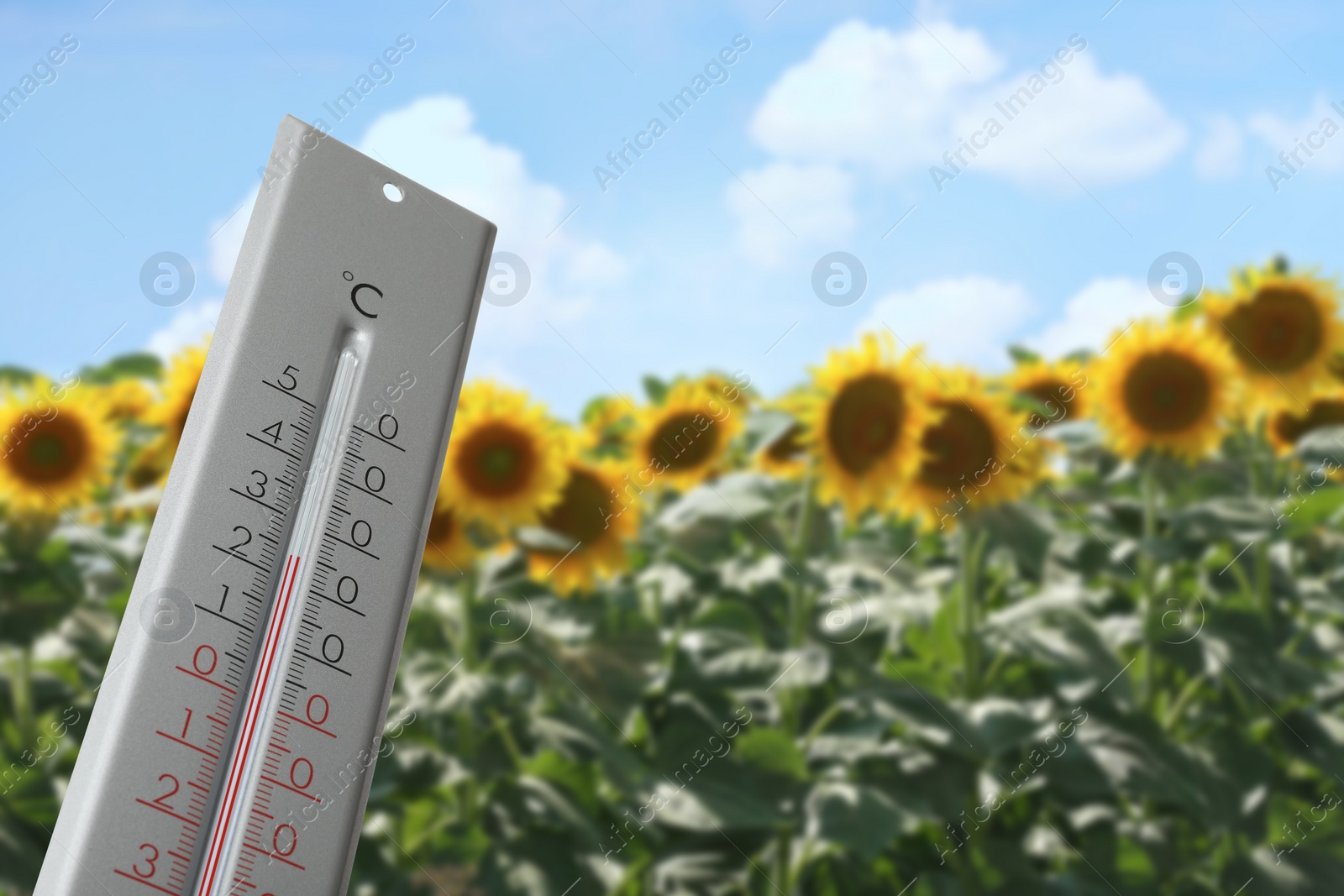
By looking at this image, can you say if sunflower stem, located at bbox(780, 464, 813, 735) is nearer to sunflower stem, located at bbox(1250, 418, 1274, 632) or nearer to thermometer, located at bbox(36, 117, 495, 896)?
sunflower stem, located at bbox(1250, 418, 1274, 632)

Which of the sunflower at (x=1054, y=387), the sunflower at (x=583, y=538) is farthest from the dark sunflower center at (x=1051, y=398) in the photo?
the sunflower at (x=583, y=538)

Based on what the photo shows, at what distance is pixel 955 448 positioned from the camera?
4.58 feet

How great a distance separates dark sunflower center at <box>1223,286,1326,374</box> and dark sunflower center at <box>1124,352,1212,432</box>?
0.13m

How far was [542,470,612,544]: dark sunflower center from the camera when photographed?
1388mm

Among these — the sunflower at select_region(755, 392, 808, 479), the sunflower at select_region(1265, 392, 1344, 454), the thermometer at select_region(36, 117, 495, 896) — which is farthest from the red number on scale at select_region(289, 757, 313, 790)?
the sunflower at select_region(1265, 392, 1344, 454)

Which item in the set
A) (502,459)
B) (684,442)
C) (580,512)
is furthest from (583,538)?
(684,442)

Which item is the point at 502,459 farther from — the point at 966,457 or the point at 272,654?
the point at 272,654

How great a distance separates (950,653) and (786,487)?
0.30 m

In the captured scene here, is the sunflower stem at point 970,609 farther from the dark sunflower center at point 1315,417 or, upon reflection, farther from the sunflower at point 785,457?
the dark sunflower center at point 1315,417

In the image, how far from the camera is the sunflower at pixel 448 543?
1.32 meters

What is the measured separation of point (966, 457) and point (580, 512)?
517mm

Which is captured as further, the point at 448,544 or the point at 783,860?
the point at 448,544

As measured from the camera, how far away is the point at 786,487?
144cm

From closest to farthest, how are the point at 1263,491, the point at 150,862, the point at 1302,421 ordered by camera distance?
the point at 150,862 < the point at 1263,491 < the point at 1302,421
